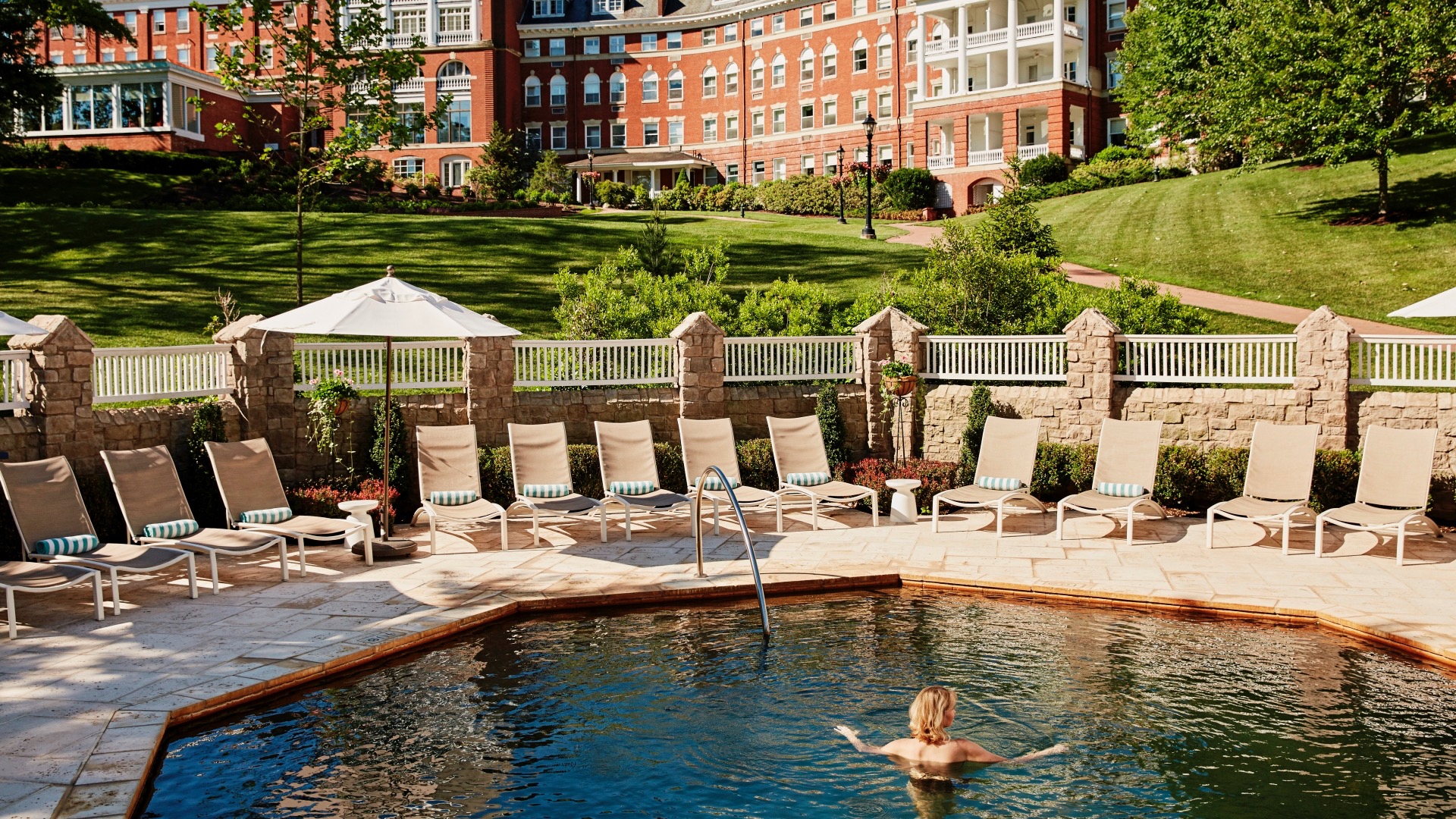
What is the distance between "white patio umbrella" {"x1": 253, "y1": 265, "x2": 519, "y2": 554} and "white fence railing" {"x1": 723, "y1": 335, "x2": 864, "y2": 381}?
458 centimetres

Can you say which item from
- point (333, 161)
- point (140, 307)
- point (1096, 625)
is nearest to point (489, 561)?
point (1096, 625)

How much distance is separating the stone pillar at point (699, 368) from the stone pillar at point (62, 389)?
6.68 meters

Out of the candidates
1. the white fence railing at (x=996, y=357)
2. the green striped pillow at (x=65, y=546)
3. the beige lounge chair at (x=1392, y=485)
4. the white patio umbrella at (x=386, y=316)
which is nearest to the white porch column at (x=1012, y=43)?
the white fence railing at (x=996, y=357)

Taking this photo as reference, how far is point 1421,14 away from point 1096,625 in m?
25.1

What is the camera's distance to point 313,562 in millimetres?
11070

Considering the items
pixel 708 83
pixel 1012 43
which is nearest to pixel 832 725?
pixel 1012 43

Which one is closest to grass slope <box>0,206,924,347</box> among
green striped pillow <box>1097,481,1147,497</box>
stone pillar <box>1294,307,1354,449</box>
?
green striped pillow <box>1097,481,1147,497</box>

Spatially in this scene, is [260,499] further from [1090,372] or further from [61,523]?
[1090,372]

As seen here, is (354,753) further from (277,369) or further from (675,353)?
(675,353)

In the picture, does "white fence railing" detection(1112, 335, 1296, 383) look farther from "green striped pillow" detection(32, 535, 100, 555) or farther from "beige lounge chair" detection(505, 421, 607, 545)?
"green striped pillow" detection(32, 535, 100, 555)

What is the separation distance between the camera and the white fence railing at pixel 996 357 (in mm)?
14633

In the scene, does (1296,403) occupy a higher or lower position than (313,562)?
higher

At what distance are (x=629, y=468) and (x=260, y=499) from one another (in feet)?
13.0

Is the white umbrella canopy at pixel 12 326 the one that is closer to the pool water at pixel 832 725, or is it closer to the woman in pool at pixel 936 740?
the pool water at pixel 832 725
